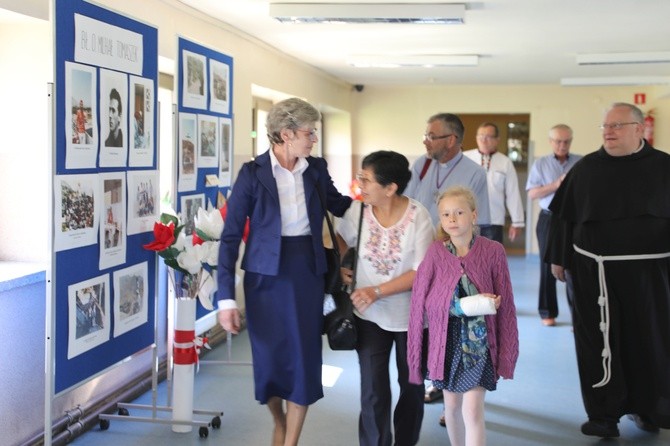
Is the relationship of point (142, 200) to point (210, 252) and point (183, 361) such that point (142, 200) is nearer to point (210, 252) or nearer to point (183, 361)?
point (210, 252)

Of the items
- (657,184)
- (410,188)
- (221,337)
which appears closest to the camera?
(657,184)

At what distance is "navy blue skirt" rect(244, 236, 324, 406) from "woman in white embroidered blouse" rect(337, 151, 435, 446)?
0.19 metres

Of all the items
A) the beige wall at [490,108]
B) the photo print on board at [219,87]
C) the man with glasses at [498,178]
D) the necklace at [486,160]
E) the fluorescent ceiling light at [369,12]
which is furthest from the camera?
the beige wall at [490,108]

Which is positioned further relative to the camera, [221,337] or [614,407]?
[221,337]

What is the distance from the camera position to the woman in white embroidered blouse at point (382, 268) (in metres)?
3.73

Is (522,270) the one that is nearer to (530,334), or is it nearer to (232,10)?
(530,334)

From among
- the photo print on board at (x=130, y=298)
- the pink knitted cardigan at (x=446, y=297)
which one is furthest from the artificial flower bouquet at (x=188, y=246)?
the pink knitted cardigan at (x=446, y=297)

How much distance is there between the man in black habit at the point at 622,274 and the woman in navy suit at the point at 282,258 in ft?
5.55

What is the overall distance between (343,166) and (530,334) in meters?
6.58

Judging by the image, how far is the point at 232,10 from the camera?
6512 millimetres

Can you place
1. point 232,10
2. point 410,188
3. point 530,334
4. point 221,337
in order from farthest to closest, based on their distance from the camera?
1. point 530,334
2. point 221,337
3. point 232,10
4. point 410,188

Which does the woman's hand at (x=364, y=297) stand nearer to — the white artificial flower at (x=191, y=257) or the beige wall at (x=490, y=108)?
the white artificial flower at (x=191, y=257)

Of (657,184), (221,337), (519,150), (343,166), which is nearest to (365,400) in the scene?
(657,184)

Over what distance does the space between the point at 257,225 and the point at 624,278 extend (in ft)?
6.86
